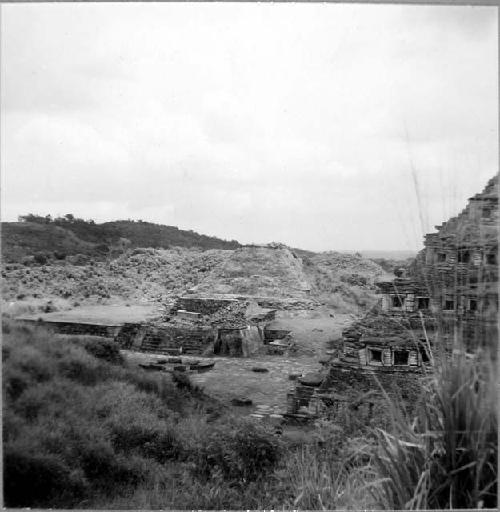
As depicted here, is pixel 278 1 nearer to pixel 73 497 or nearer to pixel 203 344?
pixel 203 344

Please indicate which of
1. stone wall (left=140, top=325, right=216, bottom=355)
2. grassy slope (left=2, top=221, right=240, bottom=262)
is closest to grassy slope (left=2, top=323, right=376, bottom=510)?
stone wall (left=140, top=325, right=216, bottom=355)

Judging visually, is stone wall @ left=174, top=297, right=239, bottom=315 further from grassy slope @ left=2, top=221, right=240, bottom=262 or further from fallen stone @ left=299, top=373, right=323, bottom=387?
fallen stone @ left=299, top=373, right=323, bottom=387

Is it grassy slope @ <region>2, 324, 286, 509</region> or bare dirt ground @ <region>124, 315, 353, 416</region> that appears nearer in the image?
grassy slope @ <region>2, 324, 286, 509</region>

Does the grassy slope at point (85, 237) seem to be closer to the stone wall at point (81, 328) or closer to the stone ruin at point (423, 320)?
the stone wall at point (81, 328)

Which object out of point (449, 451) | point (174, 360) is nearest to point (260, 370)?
point (174, 360)

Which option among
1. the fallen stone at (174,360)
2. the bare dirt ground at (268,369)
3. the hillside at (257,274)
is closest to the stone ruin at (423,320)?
the bare dirt ground at (268,369)

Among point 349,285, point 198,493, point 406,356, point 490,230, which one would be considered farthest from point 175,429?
point 490,230
